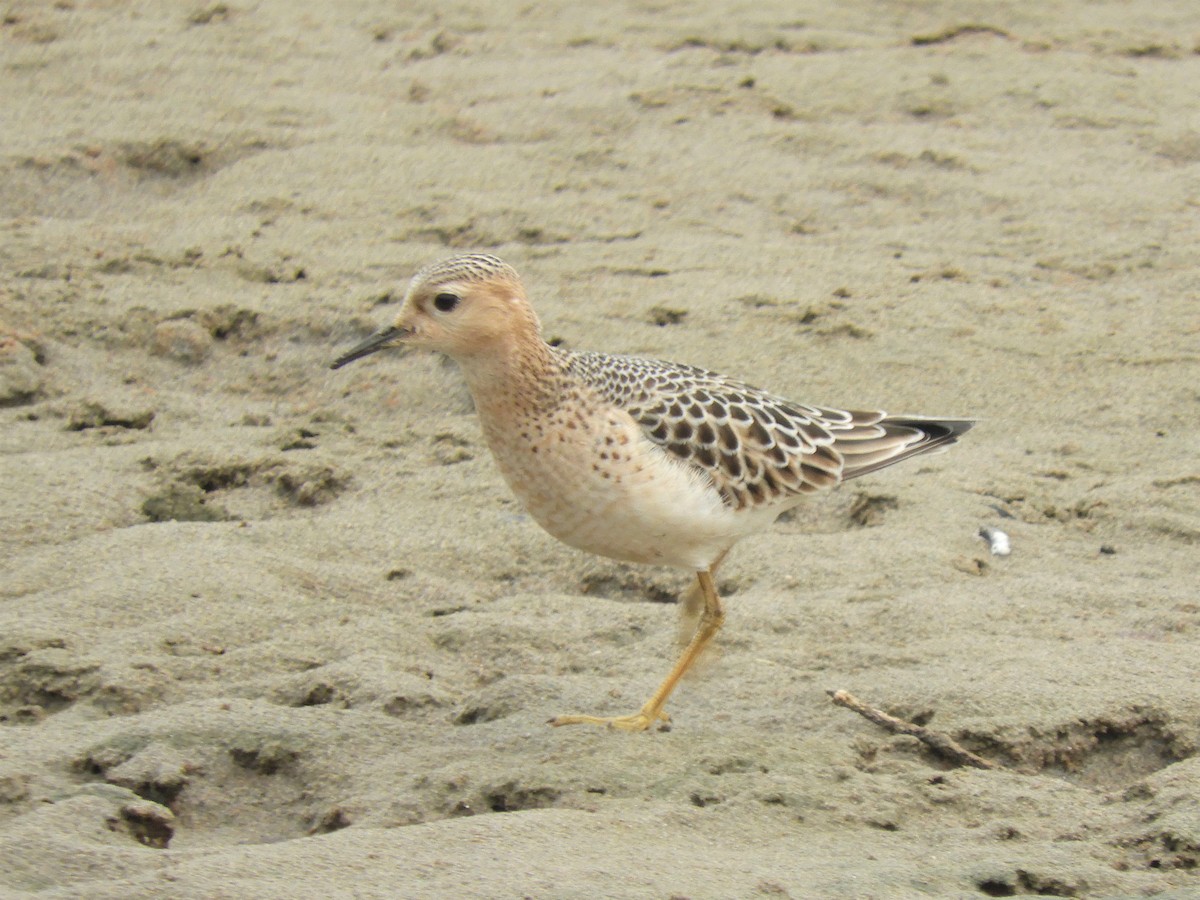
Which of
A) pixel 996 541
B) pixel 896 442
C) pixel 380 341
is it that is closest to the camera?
pixel 380 341

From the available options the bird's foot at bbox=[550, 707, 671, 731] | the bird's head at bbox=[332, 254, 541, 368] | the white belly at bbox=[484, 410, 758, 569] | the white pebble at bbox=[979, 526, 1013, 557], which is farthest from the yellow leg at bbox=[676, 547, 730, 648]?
the white pebble at bbox=[979, 526, 1013, 557]

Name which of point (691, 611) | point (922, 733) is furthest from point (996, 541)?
point (922, 733)

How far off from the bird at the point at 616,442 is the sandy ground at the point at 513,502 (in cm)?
39

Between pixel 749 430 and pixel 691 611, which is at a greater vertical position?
pixel 749 430

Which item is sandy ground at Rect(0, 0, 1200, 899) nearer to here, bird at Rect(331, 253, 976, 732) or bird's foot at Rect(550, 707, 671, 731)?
bird's foot at Rect(550, 707, 671, 731)

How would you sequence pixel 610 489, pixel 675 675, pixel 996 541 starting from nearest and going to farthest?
1. pixel 610 489
2. pixel 675 675
3. pixel 996 541

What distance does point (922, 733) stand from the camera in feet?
13.1

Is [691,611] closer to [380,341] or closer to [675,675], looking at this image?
[675,675]

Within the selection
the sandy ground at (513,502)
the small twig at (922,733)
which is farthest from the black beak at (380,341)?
the small twig at (922,733)

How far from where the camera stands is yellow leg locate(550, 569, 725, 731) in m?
4.24

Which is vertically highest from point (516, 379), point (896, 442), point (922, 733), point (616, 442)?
point (516, 379)

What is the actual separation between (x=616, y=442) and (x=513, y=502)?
129 centimetres

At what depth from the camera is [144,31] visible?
8992 mm

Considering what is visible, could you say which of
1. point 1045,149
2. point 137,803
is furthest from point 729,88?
point 137,803
